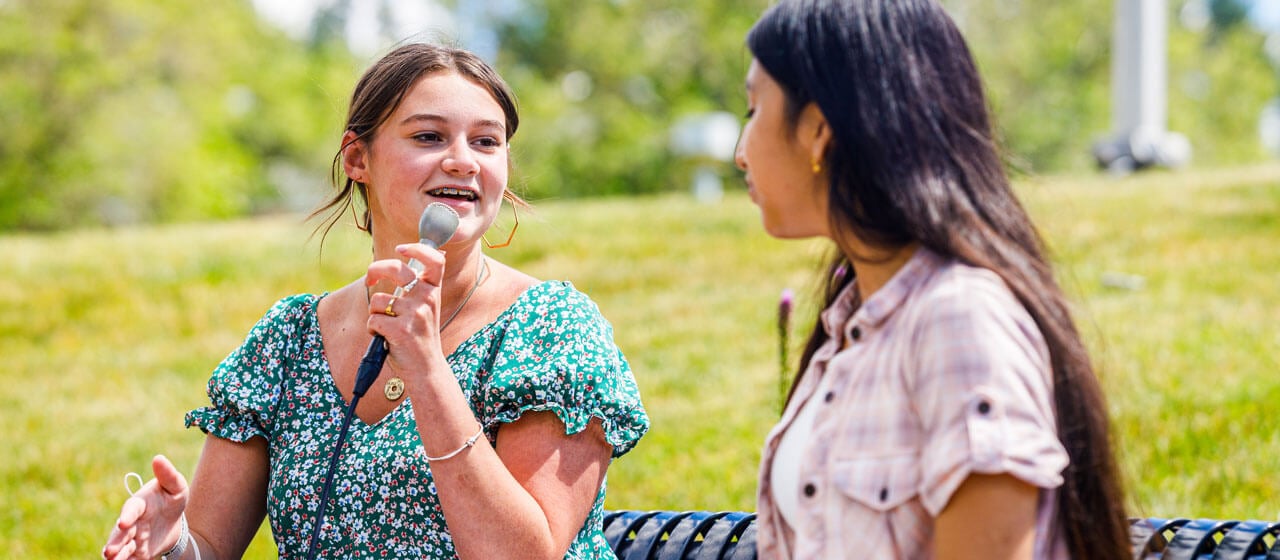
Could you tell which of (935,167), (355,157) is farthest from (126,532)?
(935,167)

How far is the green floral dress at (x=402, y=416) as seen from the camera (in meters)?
2.45

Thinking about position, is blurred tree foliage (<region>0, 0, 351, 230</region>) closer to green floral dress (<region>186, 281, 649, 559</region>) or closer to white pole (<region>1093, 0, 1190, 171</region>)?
white pole (<region>1093, 0, 1190, 171</region>)

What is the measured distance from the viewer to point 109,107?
29.7 m

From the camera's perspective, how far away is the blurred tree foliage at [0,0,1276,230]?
29.2 m

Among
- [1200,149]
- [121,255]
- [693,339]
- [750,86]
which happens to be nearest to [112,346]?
[121,255]

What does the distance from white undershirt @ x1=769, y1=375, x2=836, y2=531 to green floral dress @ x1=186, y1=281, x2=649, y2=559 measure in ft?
2.06

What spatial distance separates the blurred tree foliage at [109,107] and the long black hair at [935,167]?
23228 mm

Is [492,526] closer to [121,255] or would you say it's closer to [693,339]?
[693,339]

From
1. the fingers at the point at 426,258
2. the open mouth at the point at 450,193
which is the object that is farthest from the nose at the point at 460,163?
the fingers at the point at 426,258

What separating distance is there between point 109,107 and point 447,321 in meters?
29.7

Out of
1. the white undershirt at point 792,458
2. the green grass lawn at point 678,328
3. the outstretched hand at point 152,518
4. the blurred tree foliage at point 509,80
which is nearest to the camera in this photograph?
the white undershirt at point 792,458

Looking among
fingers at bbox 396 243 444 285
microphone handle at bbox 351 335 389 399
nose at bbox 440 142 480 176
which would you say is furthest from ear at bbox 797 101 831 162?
nose at bbox 440 142 480 176

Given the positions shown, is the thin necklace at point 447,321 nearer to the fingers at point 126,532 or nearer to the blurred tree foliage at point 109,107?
the fingers at point 126,532

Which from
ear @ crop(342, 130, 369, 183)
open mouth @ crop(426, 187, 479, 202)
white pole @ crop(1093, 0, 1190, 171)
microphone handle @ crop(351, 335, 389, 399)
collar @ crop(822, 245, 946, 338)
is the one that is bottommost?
collar @ crop(822, 245, 946, 338)
